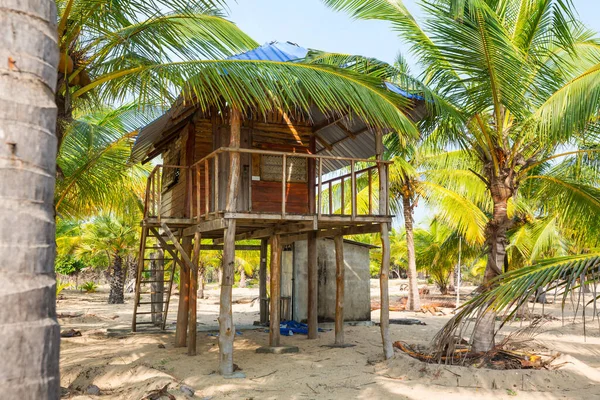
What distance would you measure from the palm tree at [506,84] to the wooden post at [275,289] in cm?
370

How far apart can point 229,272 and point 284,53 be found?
3.78 m

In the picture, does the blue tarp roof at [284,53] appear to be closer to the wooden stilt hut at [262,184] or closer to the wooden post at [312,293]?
the wooden stilt hut at [262,184]

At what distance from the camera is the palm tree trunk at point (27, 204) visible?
185 centimetres

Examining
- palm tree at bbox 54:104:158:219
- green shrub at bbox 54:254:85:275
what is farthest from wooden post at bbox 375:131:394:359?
green shrub at bbox 54:254:85:275

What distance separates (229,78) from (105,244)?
22.2m

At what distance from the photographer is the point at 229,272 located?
933 cm

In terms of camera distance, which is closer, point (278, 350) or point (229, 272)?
point (229, 272)

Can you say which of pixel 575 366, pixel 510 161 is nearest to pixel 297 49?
pixel 510 161

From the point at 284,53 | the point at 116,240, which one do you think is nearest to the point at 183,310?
the point at 284,53

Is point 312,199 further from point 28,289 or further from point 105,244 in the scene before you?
point 105,244

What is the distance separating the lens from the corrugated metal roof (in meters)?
9.51

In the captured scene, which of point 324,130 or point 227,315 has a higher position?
point 324,130

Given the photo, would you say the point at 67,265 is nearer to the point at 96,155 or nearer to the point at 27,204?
the point at 96,155

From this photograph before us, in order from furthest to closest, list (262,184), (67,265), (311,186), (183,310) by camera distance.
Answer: (67,265) < (183,310) < (311,186) < (262,184)
